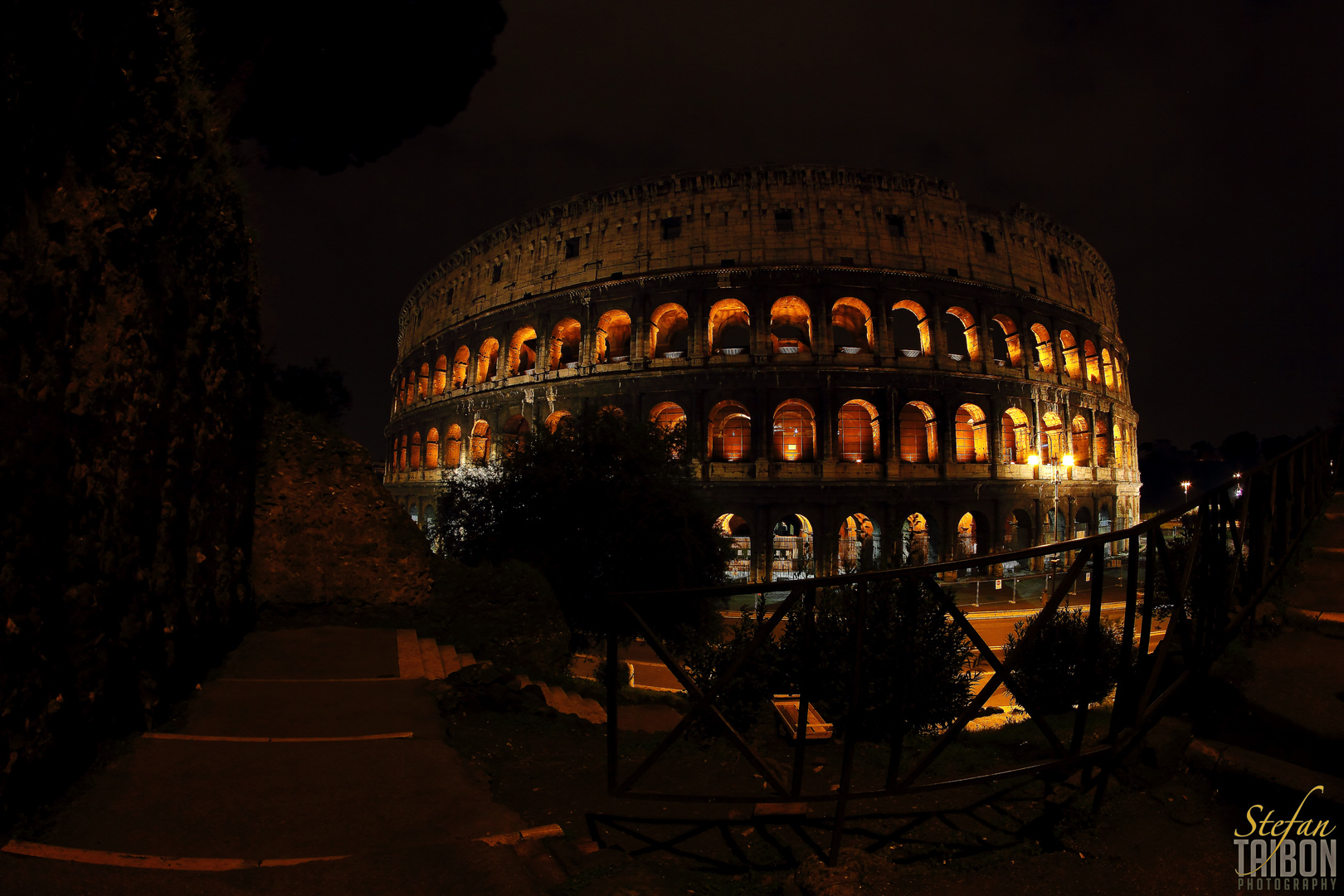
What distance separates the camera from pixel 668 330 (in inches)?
859

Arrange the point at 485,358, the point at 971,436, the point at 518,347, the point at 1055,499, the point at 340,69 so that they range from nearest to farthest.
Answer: the point at 340,69 → the point at 971,436 → the point at 1055,499 → the point at 518,347 → the point at 485,358

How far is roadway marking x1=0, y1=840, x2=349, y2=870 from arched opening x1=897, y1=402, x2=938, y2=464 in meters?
20.0

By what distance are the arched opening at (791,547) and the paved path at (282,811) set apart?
15885 millimetres

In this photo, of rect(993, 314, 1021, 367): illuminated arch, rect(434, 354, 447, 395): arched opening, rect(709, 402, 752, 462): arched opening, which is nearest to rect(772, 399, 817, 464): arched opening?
rect(709, 402, 752, 462): arched opening

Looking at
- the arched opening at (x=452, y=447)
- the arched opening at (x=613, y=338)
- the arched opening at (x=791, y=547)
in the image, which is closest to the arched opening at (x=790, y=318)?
the arched opening at (x=613, y=338)

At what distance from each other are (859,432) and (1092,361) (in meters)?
12.2

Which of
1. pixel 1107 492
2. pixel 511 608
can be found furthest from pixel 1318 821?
pixel 1107 492

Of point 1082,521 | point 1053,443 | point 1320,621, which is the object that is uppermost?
point 1053,443

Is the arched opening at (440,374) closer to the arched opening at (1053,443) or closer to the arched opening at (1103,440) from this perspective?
the arched opening at (1053,443)

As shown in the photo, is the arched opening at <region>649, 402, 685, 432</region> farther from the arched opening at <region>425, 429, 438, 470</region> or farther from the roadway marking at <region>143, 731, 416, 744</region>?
the roadway marking at <region>143, 731, 416, 744</region>

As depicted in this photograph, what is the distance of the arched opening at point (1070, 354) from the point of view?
75.7 ft

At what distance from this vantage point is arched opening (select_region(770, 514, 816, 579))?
62.4 feet

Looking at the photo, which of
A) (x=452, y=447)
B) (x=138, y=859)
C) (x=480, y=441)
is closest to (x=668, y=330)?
(x=480, y=441)

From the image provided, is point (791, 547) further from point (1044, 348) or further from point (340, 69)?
point (340, 69)
